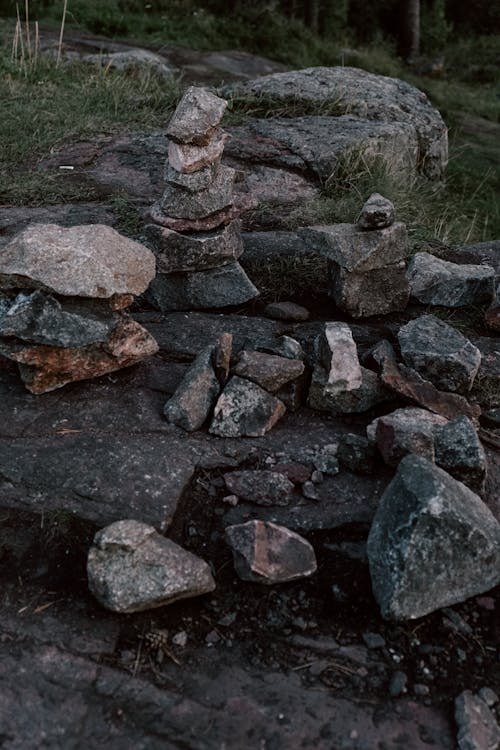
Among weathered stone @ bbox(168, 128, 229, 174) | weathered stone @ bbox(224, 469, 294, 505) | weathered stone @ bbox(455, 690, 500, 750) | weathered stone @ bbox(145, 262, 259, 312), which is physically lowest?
weathered stone @ bbox(145, 262, 259, 312)

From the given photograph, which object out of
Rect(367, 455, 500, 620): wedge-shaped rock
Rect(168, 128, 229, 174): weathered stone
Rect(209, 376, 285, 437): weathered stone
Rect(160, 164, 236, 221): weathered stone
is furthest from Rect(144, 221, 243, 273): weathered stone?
Rect(367, 455, 500, 620): wedge-shaped rock

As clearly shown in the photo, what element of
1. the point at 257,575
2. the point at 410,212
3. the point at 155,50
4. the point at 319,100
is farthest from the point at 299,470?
the point at 155,50

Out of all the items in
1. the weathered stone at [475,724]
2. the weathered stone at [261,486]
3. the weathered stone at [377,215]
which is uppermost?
the weathered stone at [377,215]

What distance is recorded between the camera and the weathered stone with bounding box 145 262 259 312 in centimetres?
418

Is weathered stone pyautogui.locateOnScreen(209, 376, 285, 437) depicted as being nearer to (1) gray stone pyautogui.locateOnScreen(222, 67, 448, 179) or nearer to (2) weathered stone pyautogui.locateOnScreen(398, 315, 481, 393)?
(2) weathered stone pyautogui.locateOnScreen(398, 315, 481, 393)

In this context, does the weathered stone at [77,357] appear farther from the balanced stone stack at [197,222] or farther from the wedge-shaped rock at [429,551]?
the wedge-shaped rock at [429,551]

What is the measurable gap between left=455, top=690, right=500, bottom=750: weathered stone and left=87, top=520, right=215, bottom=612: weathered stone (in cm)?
81

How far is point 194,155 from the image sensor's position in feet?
12.8

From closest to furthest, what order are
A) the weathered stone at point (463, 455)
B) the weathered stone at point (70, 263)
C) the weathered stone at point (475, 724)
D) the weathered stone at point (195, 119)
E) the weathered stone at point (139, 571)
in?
the weathered stone at point (475, 724), the weathered stone at point (139, 571), the weathered stone at point (463, 455), the weathered stone at point (70, 263), the weathered stone at point (195, 119)

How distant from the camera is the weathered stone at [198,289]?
4180 millimetres

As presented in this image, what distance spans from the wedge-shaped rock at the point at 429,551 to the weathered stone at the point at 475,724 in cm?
31

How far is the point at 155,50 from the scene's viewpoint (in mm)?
11453

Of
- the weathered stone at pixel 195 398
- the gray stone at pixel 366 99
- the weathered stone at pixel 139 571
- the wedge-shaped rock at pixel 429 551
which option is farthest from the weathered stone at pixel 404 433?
the gray stone at pixel 366 99

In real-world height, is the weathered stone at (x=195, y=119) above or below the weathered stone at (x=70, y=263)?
above
